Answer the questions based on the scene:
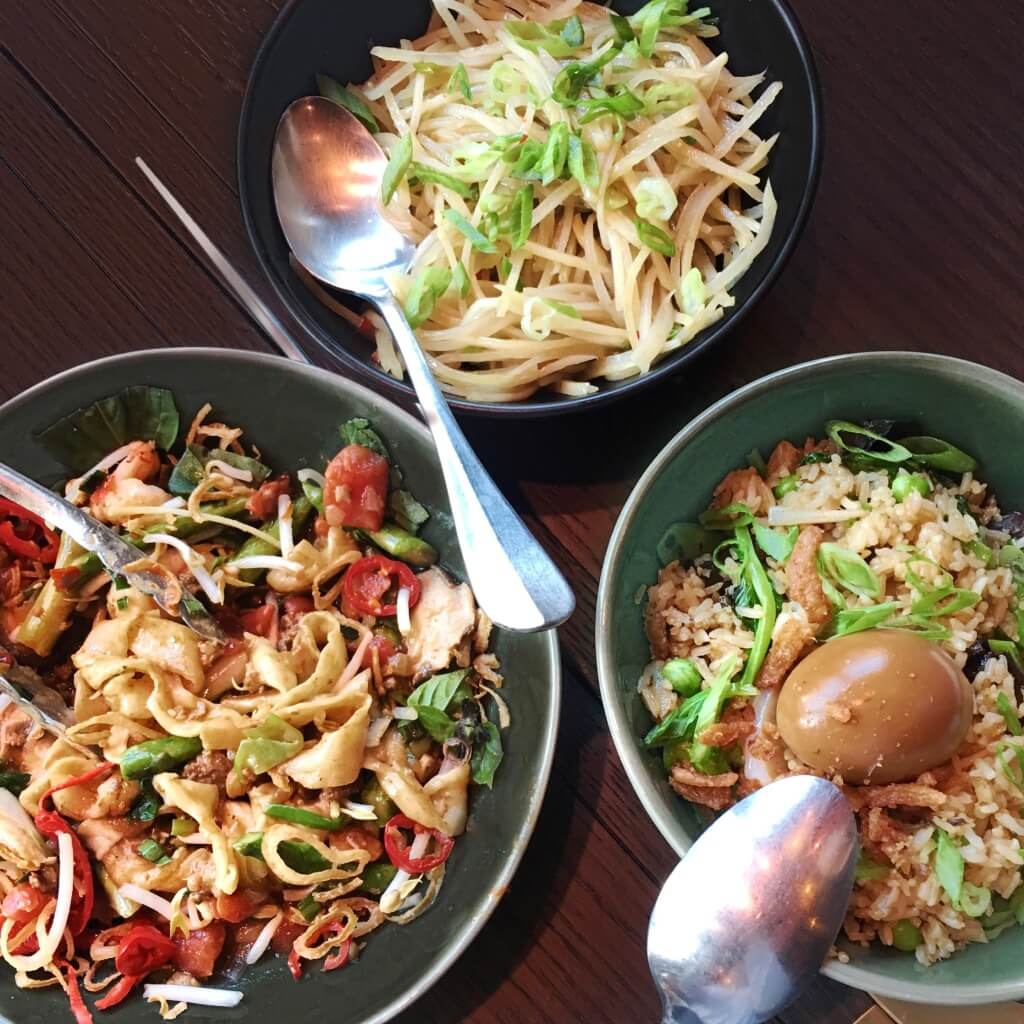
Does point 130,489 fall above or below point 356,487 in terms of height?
above

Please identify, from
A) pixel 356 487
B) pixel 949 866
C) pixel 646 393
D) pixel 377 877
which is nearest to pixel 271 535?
pixel 356 487

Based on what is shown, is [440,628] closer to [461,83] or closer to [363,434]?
[363,434]

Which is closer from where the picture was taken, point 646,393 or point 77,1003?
point 77,1003

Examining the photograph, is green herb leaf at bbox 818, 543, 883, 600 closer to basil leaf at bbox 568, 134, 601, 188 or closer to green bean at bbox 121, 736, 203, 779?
basil leaf at bbox 568, 134, 601, 188

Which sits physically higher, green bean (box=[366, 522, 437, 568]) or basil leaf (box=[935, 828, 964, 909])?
green bean (box=[366, 522, 437, 568])

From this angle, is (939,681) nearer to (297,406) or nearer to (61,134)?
(297,406)

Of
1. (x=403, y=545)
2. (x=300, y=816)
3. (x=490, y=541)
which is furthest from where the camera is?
(x=403, y=545)

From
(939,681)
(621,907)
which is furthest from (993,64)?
(621,907)

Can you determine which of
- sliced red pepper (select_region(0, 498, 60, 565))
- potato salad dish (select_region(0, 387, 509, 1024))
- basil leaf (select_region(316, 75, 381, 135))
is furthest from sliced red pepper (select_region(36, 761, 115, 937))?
basil leaf (select_region(316, 75, 381, 135))
